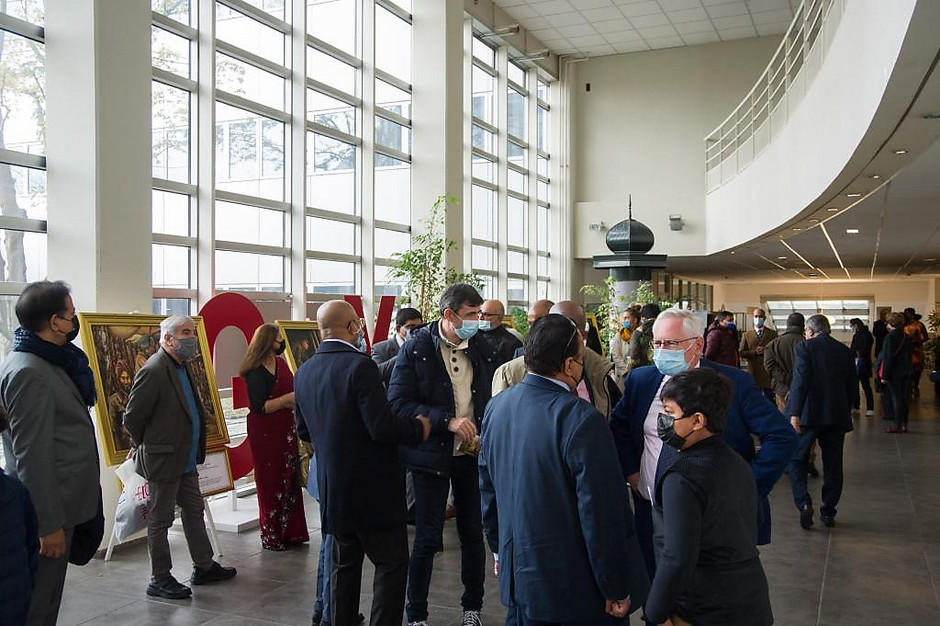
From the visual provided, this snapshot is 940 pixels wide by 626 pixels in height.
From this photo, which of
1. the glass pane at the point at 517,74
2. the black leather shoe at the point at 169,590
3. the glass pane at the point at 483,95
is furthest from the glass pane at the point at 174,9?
the glass pane at the point at 517,74

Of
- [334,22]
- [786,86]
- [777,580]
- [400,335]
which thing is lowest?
[777,580]

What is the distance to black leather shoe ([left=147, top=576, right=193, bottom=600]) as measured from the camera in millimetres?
5070

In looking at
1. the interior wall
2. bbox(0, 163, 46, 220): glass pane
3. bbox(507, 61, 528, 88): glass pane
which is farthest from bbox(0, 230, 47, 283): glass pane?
the interior wall

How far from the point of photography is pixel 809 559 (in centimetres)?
589

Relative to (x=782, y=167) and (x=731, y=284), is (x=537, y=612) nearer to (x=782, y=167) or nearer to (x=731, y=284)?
(x=782, y=167)

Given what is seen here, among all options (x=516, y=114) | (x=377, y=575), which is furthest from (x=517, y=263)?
(x=377, y=575)

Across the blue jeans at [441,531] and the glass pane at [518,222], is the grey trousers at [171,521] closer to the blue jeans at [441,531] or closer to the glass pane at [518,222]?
the blue jeans at [441,531]

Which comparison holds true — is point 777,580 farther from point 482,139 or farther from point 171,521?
point 482,139

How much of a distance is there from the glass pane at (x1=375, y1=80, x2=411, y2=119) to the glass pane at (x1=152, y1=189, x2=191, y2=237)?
4.59 metres

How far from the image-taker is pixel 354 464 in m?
3.74

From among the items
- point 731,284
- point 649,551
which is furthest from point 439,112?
point 731,284

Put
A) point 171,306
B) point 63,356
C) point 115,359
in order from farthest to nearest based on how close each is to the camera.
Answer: point 171,306
point 115,359
point 63,356

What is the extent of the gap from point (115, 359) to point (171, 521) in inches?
49.7

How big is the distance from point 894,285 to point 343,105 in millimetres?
25964
